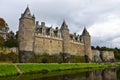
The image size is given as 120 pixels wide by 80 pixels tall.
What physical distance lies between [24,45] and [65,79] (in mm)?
25176

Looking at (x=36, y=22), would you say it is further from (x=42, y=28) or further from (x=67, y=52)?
(x=67, y=52)

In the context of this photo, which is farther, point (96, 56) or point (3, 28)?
point (96, 56)

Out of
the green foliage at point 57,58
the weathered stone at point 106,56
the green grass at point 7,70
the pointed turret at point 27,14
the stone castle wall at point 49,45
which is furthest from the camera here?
the weathered stone at point 106,56

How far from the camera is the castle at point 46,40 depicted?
53.6 metres

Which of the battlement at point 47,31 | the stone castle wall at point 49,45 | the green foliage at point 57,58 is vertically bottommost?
the green foliage at point 57,58

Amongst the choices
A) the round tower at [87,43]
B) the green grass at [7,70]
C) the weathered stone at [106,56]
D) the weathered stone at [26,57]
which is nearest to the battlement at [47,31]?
the weathered stone at [26,57]

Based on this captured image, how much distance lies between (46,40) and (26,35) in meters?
7.74

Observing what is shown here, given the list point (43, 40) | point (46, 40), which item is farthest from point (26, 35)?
point (46, 40)

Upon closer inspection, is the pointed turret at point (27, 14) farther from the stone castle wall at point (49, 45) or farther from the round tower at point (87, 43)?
the round tower at point (87, 43)

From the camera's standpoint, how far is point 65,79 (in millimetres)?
29672

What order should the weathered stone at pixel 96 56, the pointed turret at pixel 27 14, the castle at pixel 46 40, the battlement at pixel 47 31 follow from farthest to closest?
the weathered stone at pixel 96 56, the battlement at pixel 47 31, the pointed turret at pixel 27 14, the castle at pixel 46 40

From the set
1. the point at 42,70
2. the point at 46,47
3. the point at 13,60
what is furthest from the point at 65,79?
the point at 46,47

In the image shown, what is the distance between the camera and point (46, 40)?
6041 cm

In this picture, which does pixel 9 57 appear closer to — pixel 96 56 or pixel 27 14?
pixel 27 14
